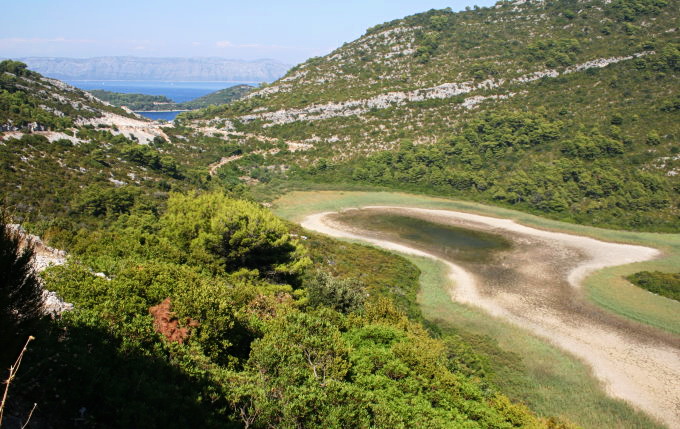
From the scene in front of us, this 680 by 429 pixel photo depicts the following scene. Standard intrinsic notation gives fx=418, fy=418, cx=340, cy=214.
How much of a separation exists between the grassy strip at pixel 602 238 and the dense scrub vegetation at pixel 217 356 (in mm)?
22182

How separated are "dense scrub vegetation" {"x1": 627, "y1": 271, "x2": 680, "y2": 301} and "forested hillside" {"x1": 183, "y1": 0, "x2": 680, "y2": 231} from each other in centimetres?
2144

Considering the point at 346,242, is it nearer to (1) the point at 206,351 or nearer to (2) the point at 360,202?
(2) the point at 360,202

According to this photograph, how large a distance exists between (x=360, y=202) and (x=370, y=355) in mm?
56811

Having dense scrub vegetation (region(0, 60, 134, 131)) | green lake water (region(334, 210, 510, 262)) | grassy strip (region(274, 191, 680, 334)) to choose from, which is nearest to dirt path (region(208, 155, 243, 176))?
grassy strip (region(274, 191, 680, 334))

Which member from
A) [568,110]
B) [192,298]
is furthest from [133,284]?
[568,110]

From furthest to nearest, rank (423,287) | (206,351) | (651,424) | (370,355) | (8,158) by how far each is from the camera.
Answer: (423,287) → (8,158) → (651,424) → (370,355) → (206,351)

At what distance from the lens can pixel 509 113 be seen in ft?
293

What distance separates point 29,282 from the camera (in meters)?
6.77

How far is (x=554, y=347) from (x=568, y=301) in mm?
9809

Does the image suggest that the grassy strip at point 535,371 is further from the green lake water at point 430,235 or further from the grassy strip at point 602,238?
the green lake water at point 430,235

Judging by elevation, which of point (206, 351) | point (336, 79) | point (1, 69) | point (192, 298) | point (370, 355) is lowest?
point (370, 355)

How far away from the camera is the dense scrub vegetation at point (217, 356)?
29.9 ft

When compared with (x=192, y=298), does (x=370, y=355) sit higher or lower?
lower

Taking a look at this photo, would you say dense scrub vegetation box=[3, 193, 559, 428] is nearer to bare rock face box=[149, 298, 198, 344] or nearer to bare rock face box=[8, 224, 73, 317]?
bare rock face box=[149, 298, 198, 344]
